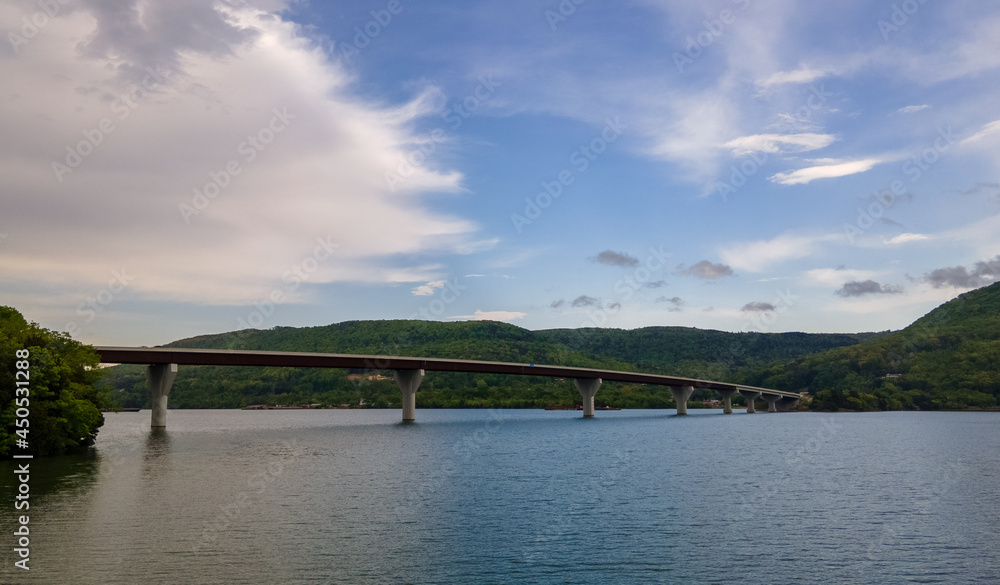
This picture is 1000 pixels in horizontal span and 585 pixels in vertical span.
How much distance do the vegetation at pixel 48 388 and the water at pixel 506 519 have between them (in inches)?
120

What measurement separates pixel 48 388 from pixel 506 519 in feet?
165

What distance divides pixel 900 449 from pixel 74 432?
9177cm

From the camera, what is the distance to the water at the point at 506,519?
25.9m

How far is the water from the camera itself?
25922mm

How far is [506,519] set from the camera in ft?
118

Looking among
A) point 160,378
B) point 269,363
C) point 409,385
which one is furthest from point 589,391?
point 160,378

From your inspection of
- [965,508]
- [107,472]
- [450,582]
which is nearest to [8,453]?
[107,472]

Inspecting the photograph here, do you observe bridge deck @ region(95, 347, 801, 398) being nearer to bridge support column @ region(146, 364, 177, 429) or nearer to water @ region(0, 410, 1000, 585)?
bridge support column @ region(146, 364, 177, 429)

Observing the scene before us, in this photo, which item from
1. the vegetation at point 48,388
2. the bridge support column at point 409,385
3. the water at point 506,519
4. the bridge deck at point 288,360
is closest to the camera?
the water at point 506,519

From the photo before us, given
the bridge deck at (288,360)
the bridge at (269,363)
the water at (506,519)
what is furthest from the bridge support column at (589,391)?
the water at (506,519)

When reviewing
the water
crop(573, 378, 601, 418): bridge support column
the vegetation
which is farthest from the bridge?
the water

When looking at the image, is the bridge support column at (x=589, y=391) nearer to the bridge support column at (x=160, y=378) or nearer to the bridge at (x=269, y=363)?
the bridge at (x=269, y=363)

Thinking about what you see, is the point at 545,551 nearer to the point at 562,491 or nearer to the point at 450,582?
the point at 450,582

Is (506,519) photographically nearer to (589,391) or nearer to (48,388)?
(48,388)
